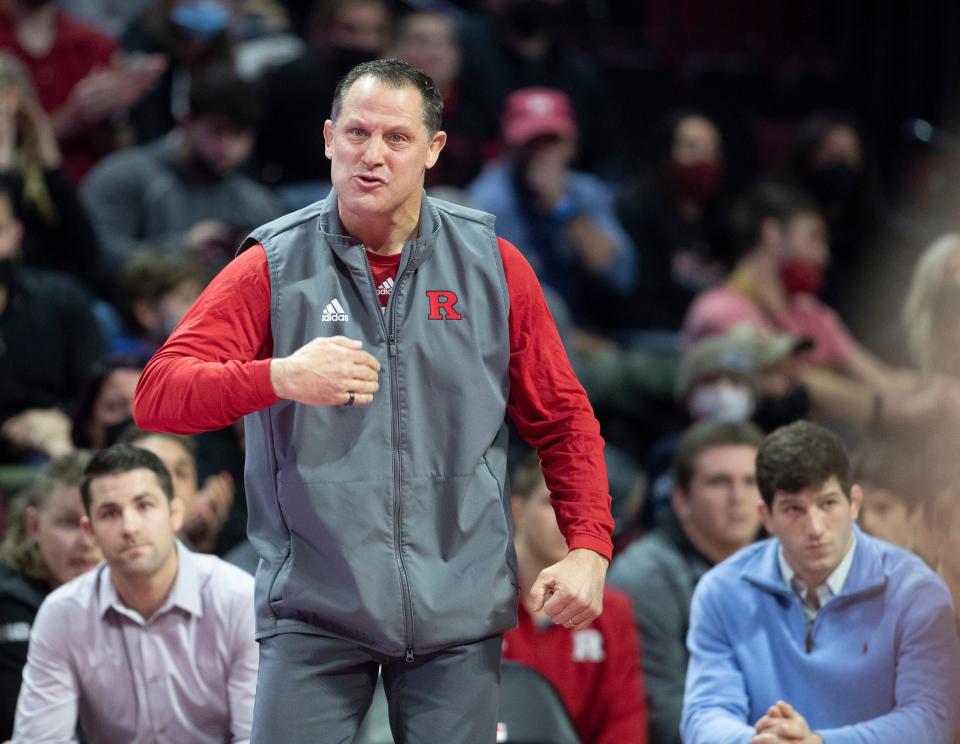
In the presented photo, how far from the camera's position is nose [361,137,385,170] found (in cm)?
280

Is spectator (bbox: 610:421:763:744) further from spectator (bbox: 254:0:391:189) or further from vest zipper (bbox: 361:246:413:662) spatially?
Answer: spectator (bbox: 254:0:391:189)

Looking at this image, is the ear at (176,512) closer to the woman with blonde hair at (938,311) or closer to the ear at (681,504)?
the ear at (681,504)

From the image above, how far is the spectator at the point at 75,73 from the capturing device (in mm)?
7145

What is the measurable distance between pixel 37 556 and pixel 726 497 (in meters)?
2.16

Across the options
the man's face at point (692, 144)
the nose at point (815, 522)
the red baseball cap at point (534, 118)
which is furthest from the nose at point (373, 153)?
the man's face at point (692, 144)

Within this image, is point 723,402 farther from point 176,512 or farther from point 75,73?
point 75,73

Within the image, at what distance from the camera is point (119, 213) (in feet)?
22.5

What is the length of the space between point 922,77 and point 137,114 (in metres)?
4.80

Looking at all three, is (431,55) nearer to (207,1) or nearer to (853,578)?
(207,1)

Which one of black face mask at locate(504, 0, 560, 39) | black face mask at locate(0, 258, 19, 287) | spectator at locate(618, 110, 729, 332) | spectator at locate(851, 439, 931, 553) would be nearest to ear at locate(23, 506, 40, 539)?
black face mask at locate(0, 258, 19, 287)

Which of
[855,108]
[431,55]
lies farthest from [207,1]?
[855,108]

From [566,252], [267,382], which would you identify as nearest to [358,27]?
[566,252]

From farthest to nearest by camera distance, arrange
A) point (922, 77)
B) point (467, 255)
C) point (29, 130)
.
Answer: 1. point (922, 77)
2. point (29, 130)
3. point (467, 255)

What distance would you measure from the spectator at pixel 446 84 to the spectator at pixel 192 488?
8.60 feet
